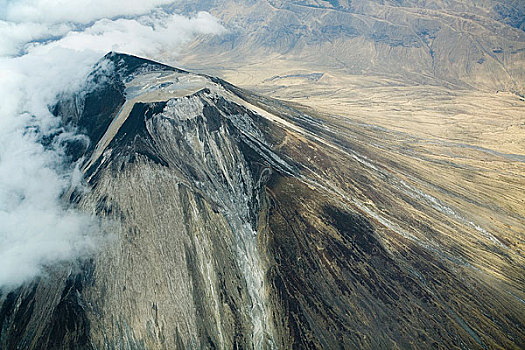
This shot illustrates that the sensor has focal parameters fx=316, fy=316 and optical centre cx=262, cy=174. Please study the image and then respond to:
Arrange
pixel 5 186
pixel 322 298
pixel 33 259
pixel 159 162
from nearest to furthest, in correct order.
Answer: pixel 322 298 < pixel 33 259 < pixel 159 162 < pixel 5 186

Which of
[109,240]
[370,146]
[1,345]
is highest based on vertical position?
[370,146]

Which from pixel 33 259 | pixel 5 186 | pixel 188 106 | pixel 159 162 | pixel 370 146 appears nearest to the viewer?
pixel 33 259

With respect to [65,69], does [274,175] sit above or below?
below

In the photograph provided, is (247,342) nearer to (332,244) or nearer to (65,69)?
(332,244)

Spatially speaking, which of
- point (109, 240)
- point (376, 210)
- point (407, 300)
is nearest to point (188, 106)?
point (109, 240)

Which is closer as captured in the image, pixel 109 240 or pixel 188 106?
pixel 109 240

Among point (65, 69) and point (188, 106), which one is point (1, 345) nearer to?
point (188, 106)
